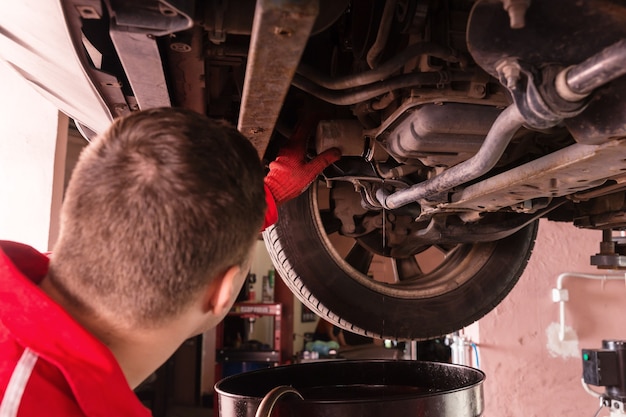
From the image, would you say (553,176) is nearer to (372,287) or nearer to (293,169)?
(293,169)

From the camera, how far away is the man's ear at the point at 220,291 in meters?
0.67

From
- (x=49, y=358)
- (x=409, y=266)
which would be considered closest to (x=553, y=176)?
(x=49, y=358)

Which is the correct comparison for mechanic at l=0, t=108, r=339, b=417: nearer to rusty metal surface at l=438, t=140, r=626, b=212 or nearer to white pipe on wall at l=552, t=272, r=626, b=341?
rusty metal surface at l=438, t=140, r=626, b=212

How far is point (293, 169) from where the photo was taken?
3.79 feet

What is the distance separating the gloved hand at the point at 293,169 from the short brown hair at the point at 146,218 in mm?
491

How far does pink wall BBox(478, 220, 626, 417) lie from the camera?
9.46 feet

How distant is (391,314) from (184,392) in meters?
3.59

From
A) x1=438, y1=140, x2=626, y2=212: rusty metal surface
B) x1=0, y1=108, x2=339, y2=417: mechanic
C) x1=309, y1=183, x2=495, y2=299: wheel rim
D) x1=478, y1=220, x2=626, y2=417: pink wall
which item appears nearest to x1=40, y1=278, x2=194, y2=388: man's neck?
x1=0, y1=108, x2=339, y2=417: mechanic

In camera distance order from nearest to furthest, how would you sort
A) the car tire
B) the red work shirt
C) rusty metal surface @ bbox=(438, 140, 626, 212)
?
the red work shirt < rusty metal surface @ bbox=(438, 140, 626, 212) < the car tire

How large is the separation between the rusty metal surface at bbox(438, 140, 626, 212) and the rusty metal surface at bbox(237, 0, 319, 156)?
1.47 feet

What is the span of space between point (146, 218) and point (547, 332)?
9.45 ft

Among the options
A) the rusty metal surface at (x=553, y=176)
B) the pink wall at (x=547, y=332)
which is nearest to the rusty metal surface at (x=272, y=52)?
the rusty metal surface at (x=553, y=176)

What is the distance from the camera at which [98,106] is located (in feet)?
3.31

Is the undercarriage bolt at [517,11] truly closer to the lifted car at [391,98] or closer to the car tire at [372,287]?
the lifted car at [391,98]
